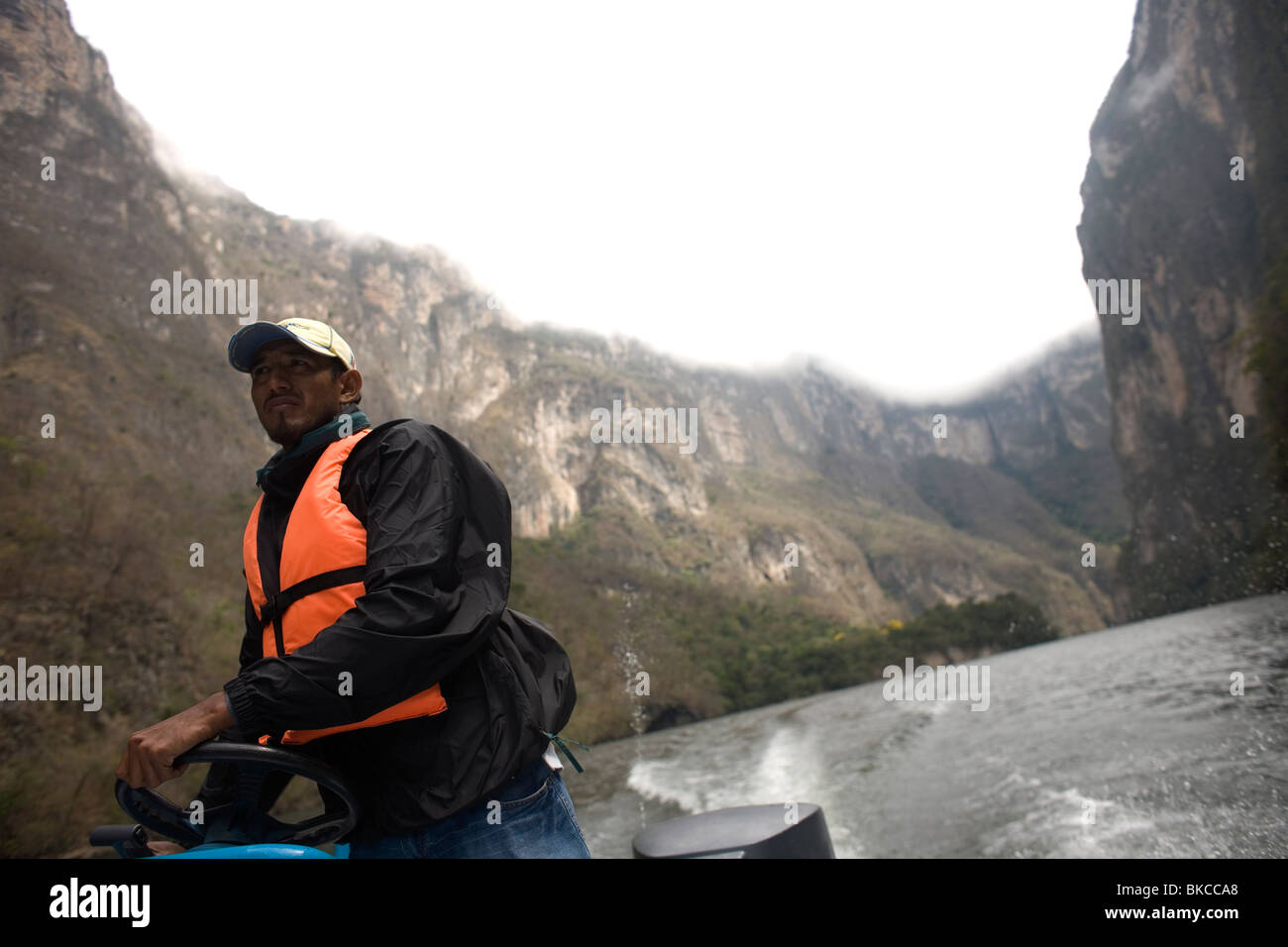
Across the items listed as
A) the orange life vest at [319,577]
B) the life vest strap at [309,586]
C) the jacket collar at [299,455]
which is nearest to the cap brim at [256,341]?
the jacket collar at [299,455]

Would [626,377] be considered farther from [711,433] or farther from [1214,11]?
[1214,11]

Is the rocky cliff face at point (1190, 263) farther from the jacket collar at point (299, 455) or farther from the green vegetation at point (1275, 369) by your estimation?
the jacket collar at point (299, 455)

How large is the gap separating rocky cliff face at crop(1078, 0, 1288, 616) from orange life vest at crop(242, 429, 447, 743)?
70.3 metres

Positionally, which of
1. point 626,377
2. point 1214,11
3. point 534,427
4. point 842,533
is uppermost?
point 1214,11

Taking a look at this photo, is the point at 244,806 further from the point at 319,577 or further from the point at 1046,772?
the point at 1046,772

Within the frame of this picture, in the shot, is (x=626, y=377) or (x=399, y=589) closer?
(x=399, y=589)

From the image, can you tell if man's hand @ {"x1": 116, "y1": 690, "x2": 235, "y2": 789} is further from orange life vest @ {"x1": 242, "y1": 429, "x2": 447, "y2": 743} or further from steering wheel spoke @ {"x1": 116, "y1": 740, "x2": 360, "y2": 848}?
orange life vest @ {"x1": 242, "y1": 429, "x2": 447, "y2": 743}

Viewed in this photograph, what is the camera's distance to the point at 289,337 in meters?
2.14

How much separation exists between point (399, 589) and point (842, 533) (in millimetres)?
162668

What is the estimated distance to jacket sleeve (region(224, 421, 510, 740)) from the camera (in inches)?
63.9

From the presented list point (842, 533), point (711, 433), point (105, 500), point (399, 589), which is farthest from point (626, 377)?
point (399, 589)

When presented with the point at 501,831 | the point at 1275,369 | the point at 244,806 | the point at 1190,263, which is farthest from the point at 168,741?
the point at 1190,263

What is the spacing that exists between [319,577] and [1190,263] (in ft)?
355
